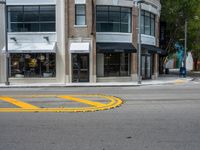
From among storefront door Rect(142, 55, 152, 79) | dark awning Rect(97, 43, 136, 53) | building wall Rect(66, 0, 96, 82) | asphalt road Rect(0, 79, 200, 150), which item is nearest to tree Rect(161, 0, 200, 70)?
storefront door Rect(142, 55, 152, 79)

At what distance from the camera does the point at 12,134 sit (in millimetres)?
7309

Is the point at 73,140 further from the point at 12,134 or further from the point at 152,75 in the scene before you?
the point at 152,75

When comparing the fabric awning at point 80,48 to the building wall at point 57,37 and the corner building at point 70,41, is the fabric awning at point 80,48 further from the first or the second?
the building wall at point 57,37

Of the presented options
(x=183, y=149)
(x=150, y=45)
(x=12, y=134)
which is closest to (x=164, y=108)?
(x=183, y=149)

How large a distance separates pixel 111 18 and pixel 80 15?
9.80 feet

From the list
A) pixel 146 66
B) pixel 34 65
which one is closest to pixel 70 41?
pixel 34 65

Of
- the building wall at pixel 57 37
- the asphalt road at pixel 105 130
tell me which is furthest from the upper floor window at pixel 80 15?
the asphalt road at pixel 105 130

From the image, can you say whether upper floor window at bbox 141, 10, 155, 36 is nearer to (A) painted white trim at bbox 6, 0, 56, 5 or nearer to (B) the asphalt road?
(A) painted white trim at bbox 6, 0, 56, 5

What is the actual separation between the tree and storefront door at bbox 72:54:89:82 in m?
16.5

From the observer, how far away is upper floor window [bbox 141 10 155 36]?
100.0ft

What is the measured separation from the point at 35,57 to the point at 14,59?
73.8 inches

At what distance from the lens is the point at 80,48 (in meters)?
26.0

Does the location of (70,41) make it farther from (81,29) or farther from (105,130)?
(105,130)

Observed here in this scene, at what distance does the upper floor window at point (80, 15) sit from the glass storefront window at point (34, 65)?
360 cm
